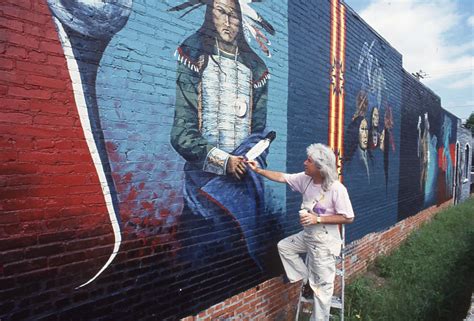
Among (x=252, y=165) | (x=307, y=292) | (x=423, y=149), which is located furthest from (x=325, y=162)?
(x=423, y=149)

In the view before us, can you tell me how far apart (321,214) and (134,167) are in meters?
1.88

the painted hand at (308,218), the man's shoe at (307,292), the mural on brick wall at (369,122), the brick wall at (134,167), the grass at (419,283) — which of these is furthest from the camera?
the mural on brick wall at (369,122)

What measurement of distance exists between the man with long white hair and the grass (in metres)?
1.35

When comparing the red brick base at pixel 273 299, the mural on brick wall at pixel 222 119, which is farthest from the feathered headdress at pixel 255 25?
the red brick base at pixel 273 299

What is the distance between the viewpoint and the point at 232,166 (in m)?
3.96

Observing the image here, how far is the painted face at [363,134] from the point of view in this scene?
712 centimetres

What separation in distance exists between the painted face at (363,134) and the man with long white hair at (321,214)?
3535 mm

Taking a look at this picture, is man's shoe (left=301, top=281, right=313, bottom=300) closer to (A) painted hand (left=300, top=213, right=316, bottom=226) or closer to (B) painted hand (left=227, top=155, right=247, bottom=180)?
(A) painted hand (left=300, top=213, right=316, bottom=226)

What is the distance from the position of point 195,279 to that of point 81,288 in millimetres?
1168

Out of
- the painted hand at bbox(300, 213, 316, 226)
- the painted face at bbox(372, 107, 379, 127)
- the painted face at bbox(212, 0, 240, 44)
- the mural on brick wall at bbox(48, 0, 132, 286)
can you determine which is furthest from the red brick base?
the painted face at bbox(212, 0, 240, 44)

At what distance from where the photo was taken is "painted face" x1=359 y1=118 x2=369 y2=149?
280 inches

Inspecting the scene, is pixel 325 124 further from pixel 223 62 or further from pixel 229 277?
pixel 229 277

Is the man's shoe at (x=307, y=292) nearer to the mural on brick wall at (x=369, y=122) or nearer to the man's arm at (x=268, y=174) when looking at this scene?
the man's arm at (x=268, y=174)

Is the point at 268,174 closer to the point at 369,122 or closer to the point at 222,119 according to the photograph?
the point at 222,119
